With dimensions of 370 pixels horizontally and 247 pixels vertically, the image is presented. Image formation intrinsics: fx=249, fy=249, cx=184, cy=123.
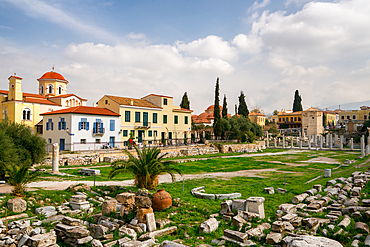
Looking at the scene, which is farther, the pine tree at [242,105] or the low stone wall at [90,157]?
the pine tree at [242,105]

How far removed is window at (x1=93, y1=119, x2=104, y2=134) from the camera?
3508 centimetres

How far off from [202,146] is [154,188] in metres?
30.2

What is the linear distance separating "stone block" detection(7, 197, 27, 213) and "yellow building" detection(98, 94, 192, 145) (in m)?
27.7

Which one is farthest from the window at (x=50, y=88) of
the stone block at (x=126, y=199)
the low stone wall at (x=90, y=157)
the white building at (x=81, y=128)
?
the stone block at (x=126, y=199)

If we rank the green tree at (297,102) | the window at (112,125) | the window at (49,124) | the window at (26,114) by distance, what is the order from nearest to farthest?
the window at (49,124)
the window at (112,125)
the window at (26,114)
the green tree at (297,102)

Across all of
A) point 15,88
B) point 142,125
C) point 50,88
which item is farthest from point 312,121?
point 15,88

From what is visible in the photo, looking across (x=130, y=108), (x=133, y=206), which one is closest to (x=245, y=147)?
(x=130, y=108)

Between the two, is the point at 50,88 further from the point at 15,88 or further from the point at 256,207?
the point at 256,207

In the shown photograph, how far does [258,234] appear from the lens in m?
8.27

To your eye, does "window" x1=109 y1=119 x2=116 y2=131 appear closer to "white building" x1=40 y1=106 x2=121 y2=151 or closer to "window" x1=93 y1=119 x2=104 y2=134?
"white building" x1=40 y1=106 x2=121 y2=151

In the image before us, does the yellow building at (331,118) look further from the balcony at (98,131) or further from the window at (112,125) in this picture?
the balcony at (98,131)

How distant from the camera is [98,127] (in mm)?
35500

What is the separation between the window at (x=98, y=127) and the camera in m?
35.1

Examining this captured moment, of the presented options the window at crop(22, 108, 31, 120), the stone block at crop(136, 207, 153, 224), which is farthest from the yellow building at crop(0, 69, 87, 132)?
the stone block at crop(136, 207, 153, 224)
